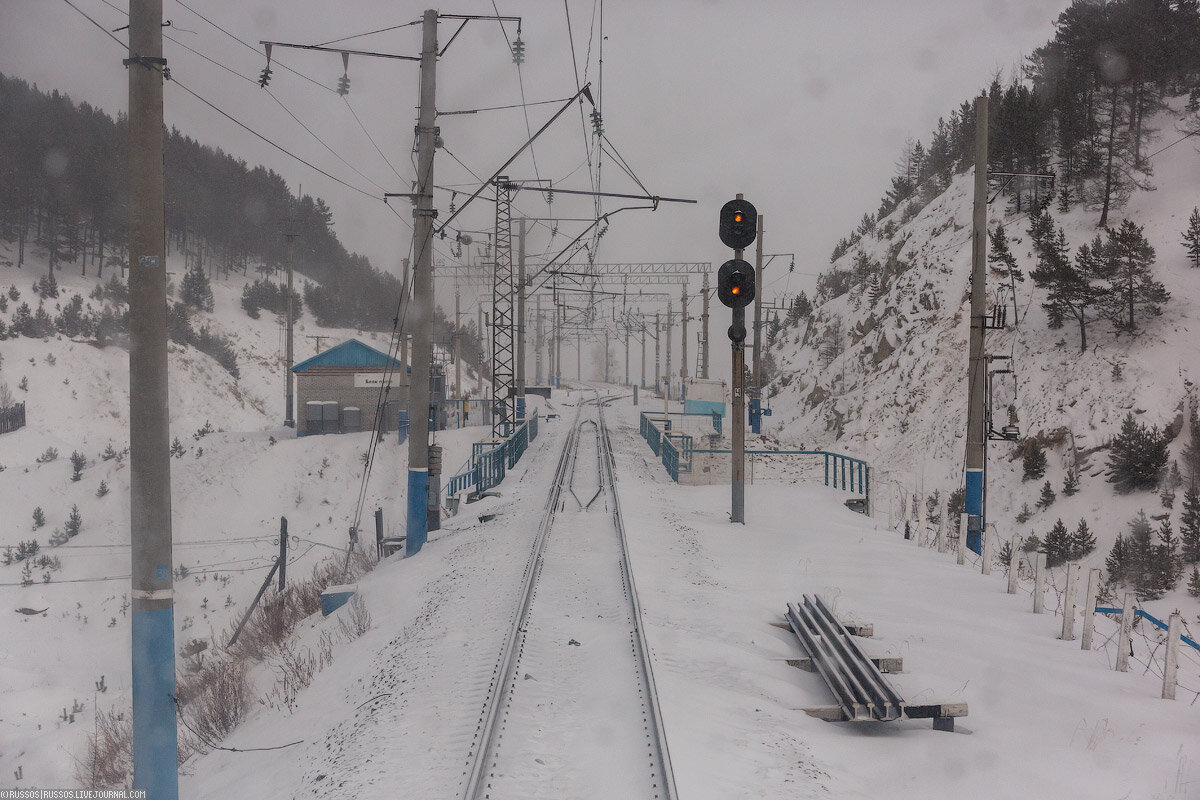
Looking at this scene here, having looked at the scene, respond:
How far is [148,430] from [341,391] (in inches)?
1375

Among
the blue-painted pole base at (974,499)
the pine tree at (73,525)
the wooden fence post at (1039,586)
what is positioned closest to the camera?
the wooden fence post at (1039,586)

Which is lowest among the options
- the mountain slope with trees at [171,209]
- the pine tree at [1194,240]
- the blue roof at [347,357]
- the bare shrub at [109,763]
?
the bare shrub at [109,763]

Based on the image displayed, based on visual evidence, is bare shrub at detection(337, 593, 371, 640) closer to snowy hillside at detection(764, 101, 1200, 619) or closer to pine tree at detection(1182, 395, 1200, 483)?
snowy hillside at detection(764, 101, 1200, 619)

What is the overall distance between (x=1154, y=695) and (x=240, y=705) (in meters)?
8.78

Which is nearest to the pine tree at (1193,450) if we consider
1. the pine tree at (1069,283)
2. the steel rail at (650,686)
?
the pine tree at (1069,283)

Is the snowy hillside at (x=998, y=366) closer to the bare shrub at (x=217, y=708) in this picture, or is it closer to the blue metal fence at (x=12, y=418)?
the bare shrub at (x=217, y=708)

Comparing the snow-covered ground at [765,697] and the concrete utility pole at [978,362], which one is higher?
the concrete utility pole at [978,362]

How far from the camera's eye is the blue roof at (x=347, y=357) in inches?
1521

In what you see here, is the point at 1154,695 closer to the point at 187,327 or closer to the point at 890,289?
the point at 890,289

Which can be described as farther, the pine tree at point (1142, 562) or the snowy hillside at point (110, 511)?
the pine tree at point (1142, 562)

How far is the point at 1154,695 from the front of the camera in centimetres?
645

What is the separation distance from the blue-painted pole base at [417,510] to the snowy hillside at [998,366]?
32.0ft

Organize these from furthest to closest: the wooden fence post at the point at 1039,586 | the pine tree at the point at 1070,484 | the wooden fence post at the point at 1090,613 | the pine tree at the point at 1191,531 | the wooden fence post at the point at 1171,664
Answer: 1. the pine tree at the point at 1070,484
2. the pine tree at the point at 1191,531
3. the wooden fence post at the point at 1039,586
4. the wooden fence post at the point at 1090,613
5. the wooden fence post at the point at 1171,664

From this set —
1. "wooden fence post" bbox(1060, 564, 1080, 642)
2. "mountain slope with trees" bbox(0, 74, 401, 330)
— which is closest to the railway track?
"wooden fence post" bbox(1060, 564, 1080, 642)
